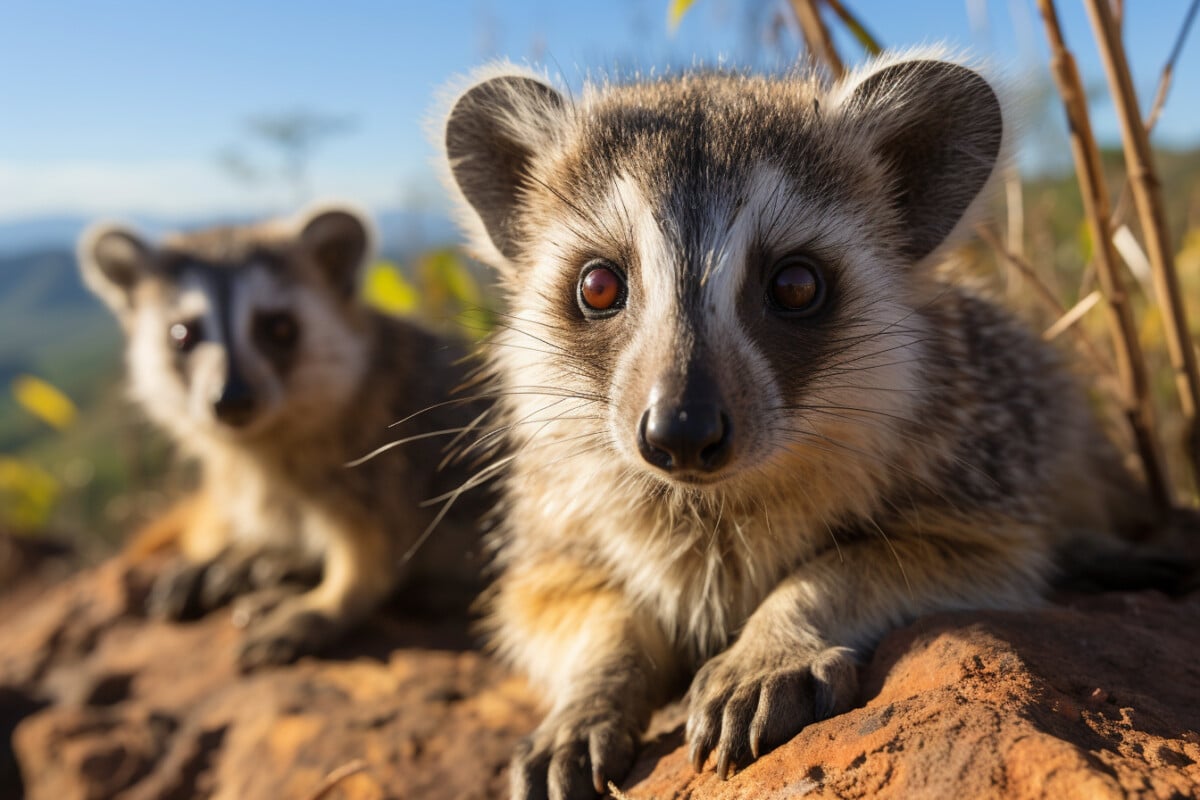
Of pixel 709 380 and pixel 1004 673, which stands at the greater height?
pixel 709 380

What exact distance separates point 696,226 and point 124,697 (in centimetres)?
399

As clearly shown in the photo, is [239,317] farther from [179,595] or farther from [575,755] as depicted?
[575,755]

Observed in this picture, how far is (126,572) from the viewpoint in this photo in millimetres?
6273

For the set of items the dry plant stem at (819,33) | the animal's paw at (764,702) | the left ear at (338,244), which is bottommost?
the animal's paw at (764,702)

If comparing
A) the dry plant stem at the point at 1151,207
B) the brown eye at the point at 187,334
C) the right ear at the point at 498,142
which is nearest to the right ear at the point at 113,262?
the brown eye at the point at 187,334

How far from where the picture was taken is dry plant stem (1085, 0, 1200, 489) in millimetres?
3676

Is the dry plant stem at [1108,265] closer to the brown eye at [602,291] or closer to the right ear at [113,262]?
the brown eye at [602,291]

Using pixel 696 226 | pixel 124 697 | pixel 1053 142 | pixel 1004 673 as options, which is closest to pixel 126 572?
pixel 124 697

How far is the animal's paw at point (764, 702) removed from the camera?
2.42 m

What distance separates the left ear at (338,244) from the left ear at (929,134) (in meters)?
3.47

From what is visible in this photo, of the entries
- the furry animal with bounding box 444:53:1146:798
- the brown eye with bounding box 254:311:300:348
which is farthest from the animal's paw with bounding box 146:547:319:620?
the furry animal with bounding box 444:53:1146:798

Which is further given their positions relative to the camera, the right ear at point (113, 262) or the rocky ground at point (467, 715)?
the right ear at point (113, 262)

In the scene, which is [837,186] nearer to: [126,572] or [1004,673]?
[1004,673]

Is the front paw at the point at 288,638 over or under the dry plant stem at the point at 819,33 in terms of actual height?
under
